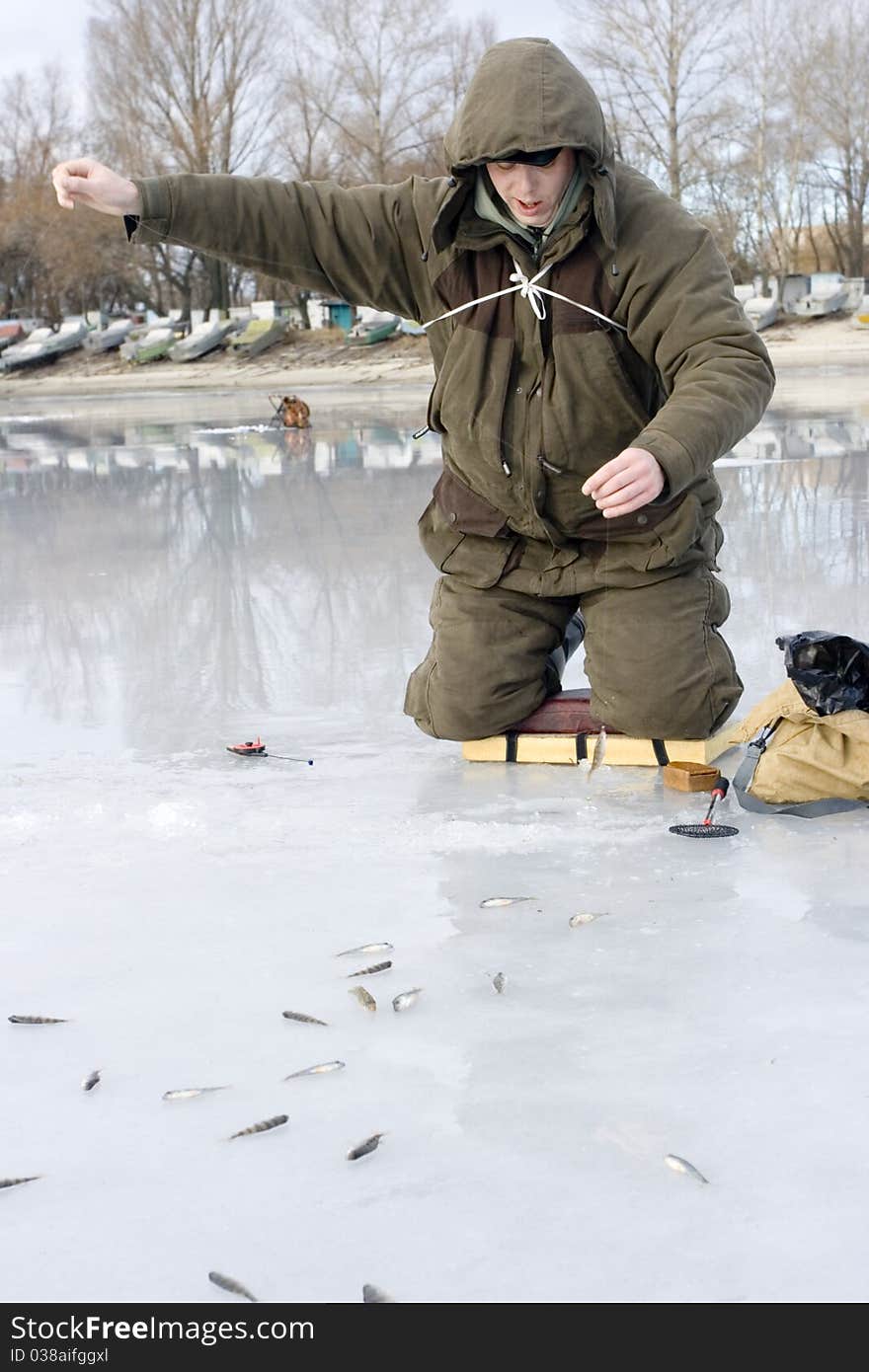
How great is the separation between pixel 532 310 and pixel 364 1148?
200 cm

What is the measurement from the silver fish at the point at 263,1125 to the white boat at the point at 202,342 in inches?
1327

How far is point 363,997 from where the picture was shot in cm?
225

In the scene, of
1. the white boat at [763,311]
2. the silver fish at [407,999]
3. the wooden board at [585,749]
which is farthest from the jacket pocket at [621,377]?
the white boat at [763,311]

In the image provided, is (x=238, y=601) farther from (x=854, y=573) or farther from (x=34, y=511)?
(x=34, y=511)

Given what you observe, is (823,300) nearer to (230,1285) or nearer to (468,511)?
(468,511)

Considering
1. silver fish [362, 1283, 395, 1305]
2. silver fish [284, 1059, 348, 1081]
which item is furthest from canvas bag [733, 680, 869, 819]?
silver fish [362, 1283, 395, 1305]

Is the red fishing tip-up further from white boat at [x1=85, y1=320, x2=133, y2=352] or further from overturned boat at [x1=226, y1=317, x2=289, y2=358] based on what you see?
white boat at [x1=85, y1=320, x2=133, y2=352]

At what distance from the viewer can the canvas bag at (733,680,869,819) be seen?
10.0ft

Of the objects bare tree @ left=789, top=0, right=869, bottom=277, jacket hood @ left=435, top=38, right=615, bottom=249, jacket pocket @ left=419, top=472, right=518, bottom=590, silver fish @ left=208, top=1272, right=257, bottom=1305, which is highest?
bare tree @ left=789, top=0, right=869, bottom=277

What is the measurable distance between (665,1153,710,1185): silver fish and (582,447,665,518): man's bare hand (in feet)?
4.49

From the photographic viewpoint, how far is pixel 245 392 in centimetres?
2698

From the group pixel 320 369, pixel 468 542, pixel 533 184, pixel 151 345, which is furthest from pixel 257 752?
pixel 151 345
